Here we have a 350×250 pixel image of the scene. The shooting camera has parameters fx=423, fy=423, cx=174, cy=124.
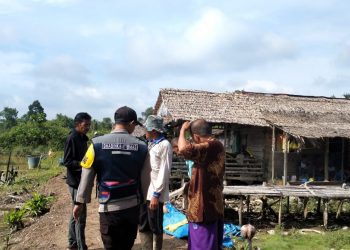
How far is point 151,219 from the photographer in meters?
4.79

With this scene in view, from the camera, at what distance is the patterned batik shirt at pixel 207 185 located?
4027 millimetres

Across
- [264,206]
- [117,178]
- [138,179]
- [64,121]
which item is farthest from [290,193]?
[64,121]

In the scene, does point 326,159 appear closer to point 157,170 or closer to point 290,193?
point 290,193

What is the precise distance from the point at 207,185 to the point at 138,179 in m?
0.78

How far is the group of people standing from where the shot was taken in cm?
346

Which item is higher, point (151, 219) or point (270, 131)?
point (270, 131)

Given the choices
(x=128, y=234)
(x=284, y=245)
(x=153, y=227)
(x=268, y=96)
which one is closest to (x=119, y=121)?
(x=128, y=234)

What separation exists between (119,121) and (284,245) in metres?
5.09

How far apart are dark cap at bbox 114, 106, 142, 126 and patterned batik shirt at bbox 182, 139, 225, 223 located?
748 millimetres

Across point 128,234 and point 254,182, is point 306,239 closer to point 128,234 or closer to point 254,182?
point 128,234

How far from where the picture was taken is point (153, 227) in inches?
191

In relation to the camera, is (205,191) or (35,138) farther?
(35,138)

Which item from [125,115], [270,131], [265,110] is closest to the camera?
[125,115]

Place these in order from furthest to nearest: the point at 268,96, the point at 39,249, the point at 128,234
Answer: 1. the point at 268,96
2. the point at 39,249
3. the point at 128,234
